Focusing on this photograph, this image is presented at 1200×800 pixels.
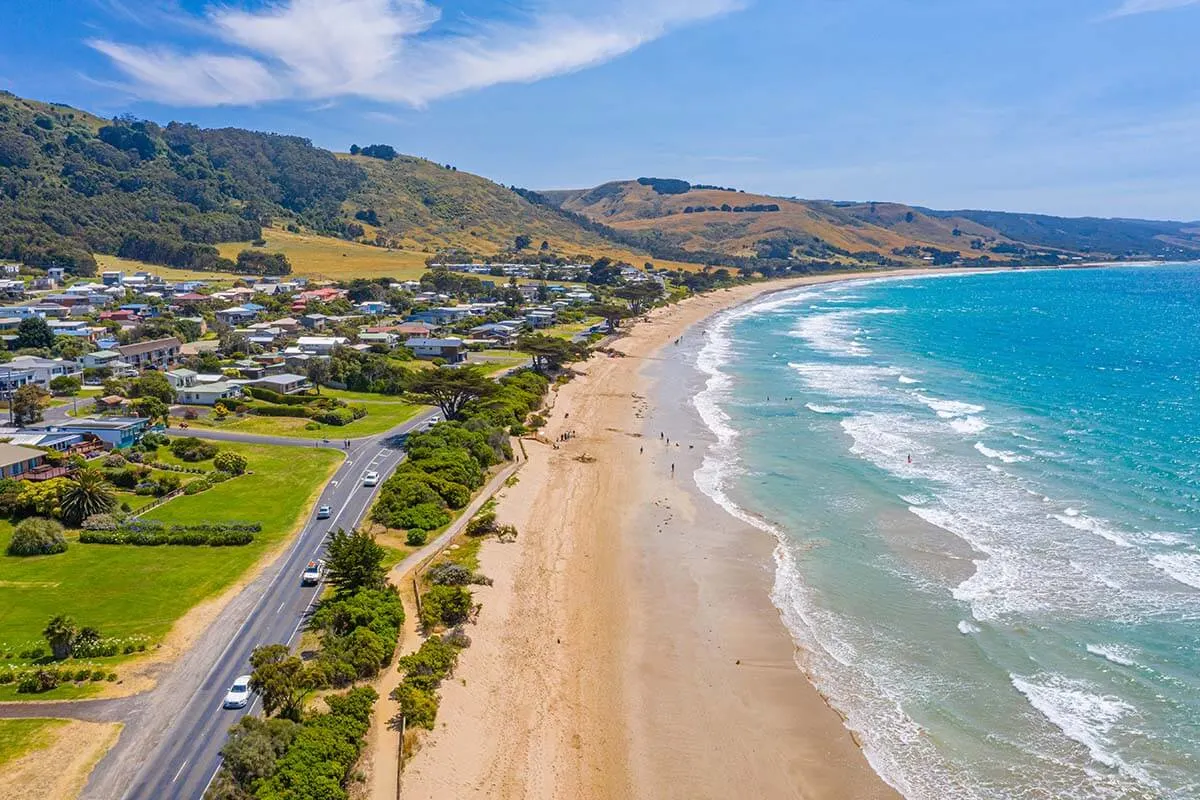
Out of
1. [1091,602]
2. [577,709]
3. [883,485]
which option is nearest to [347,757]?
[577,709]

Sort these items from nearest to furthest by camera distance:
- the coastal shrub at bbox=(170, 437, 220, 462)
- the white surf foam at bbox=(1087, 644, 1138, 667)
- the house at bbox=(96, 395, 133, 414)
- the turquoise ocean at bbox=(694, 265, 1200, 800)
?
the turquoise ocean at bbox=(694, 265, 1200, 800) < the white surf foam at bbox=(1087, 644, 1138, 667) < the coastal shrub at bbox=(170, 437, 220, 462) < the house at bbox=(96, 395, 133, 414)

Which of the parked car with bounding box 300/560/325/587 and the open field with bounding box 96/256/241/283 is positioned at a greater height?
the open field with bounding box 96/256/241/283

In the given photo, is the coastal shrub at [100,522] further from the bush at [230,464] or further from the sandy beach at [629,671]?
the sandy beach at [629,671]

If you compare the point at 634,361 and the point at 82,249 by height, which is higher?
the point at 82,249

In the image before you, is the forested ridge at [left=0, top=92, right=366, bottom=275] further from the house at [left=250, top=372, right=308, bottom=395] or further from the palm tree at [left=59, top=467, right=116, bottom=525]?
the palm tree at [left=59, top=467, right=116, bottom=525]

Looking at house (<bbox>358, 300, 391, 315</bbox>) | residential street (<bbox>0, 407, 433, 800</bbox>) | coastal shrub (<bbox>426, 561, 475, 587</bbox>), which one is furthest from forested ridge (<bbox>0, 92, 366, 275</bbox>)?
coastal shrub (<bbox>426, 561, 475, 587</bbox>)

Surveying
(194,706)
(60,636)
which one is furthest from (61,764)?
(60,636)

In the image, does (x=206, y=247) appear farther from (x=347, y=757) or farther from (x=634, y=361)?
(x=347, y=757)
